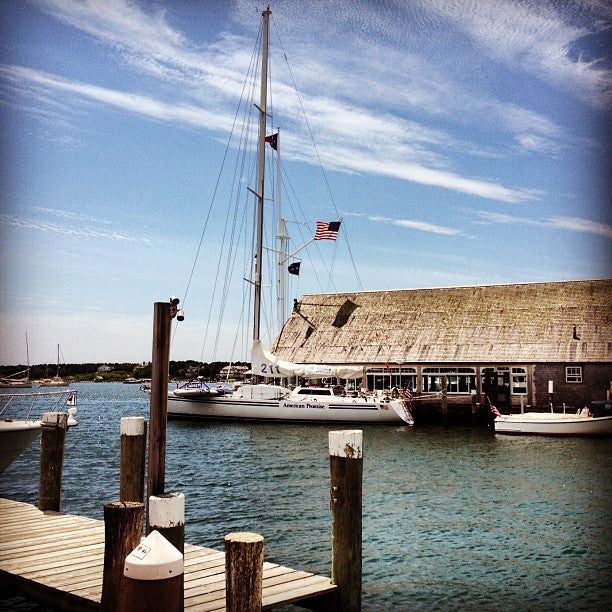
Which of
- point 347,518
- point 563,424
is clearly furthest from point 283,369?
point 347,518

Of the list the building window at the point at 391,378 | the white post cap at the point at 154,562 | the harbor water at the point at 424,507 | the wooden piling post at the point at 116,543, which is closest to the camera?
the white post cap at the point at 154,562

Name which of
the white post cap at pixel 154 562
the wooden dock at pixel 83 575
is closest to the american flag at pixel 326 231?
the wooden dock at pixel 83 575

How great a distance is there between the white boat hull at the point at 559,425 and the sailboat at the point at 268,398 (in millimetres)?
6725

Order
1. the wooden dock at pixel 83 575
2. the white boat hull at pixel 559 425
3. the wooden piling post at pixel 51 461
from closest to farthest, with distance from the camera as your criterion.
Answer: the wooden dock at pixel 83 575, the wooden piling post at pixel 51 461, the white boat hull at pixel 559 425

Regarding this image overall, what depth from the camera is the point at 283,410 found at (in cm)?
3825

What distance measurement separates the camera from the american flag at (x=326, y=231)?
41.6 meters

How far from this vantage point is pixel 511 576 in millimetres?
10820

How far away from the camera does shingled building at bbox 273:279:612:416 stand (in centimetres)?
3975

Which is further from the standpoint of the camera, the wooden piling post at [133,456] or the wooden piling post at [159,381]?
the wooden piling post at [133,456]

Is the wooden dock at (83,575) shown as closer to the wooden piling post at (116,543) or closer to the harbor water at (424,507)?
the wooden piling post at (116,543)

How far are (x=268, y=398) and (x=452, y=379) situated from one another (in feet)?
39.0

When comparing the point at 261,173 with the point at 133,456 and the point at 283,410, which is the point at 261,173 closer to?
the point at 283,410

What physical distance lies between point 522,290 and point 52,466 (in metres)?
39.5

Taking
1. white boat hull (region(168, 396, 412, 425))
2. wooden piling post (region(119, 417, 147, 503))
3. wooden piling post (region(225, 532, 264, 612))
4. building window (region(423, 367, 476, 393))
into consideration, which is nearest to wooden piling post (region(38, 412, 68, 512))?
wooden piling post (region(119, 417, 147, 503))
